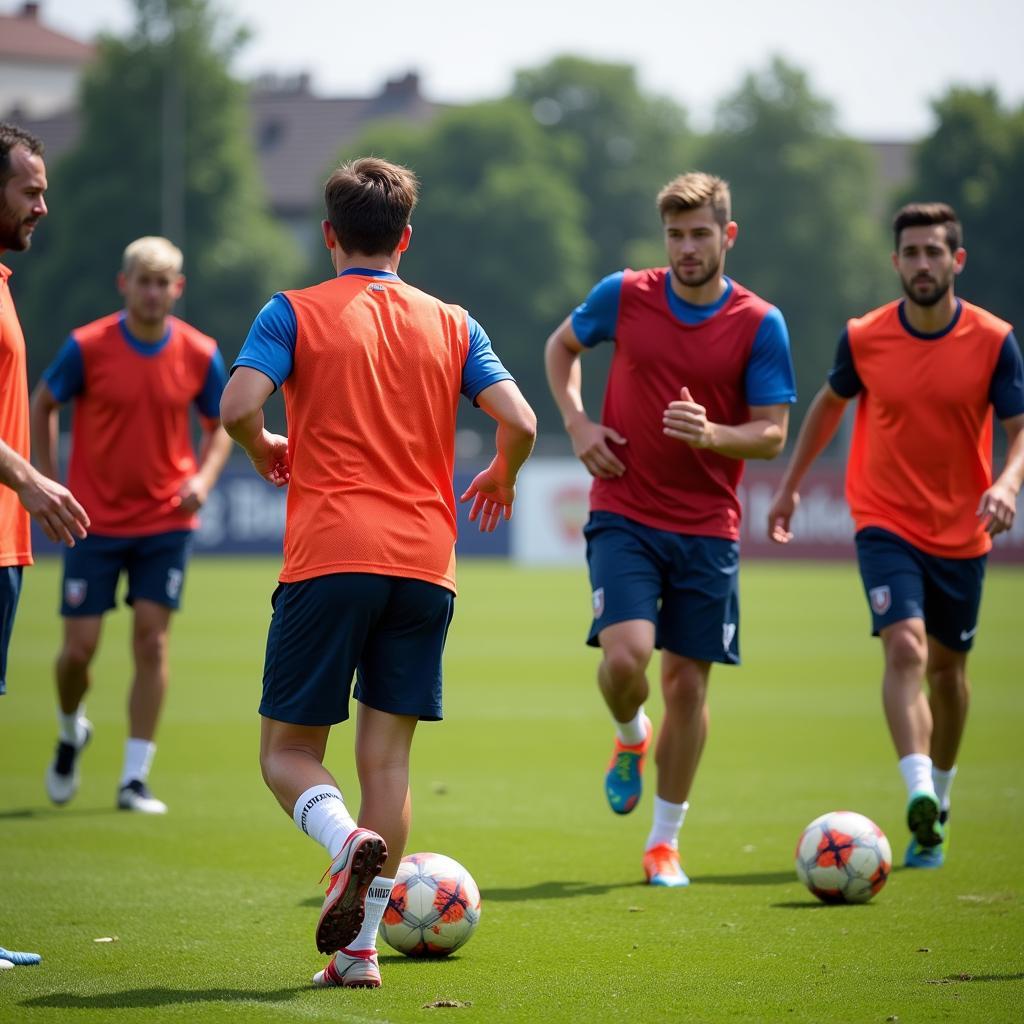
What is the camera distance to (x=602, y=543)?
7.76 metres

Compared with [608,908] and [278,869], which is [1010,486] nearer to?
[608,908]

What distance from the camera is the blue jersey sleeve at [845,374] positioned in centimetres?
828

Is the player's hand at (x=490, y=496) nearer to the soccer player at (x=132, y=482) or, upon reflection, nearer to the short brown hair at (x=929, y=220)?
the short brown hair at (x=929, y=220)

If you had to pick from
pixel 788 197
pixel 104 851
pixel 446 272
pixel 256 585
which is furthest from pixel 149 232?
pixel 104 851

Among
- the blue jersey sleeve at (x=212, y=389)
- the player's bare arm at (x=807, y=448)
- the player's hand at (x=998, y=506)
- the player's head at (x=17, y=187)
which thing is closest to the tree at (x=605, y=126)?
the blue jersey sleeve at (x=212, y=389)

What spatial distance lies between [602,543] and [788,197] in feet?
229

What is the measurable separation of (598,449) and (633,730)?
126 centimetres

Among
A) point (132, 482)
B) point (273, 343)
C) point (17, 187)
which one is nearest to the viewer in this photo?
point (273, 343)

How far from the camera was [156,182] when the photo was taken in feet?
219

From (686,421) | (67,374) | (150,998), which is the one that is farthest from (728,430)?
(67,374)

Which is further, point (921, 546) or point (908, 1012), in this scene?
point (921, 546)

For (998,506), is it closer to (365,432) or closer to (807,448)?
(807,448)

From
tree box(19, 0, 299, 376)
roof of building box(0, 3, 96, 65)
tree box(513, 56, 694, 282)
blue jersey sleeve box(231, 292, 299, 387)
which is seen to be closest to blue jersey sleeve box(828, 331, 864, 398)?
blue jersey sleeve box(231, 292, 299, 387)

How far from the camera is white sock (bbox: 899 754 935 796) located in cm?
734
